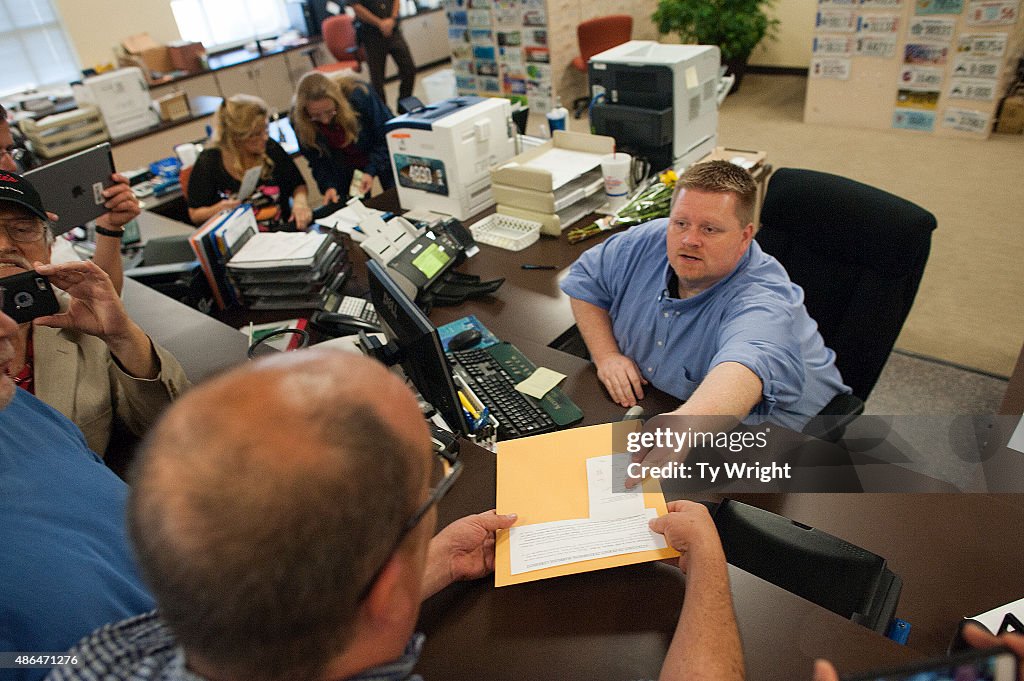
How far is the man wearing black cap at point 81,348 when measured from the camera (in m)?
1.46

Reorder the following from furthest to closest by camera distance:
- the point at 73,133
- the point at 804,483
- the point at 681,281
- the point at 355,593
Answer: the point at 73,133, the point at 681,281, the point at 804,483, the point at 355,593

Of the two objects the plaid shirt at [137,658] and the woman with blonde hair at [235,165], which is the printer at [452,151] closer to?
the woman with blonde hair at [235,165]

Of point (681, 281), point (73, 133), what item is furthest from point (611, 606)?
point (73, 133)

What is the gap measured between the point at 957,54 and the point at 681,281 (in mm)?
4300

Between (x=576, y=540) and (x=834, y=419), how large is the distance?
0.96 m

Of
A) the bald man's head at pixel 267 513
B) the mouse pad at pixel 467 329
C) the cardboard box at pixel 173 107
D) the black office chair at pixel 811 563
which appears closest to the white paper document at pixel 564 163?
the mouse pad at pixel 467 329

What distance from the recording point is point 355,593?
58cm

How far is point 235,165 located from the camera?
11.0ft

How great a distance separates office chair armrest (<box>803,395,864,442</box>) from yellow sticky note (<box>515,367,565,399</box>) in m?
0.69

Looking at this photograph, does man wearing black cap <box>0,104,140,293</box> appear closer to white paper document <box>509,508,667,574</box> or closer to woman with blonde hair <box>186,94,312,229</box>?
woman with blonde hair <box>186,94,312,229</box>

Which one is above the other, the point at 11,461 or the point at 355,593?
the point at 355,593

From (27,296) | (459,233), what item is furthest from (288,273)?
(27,296)

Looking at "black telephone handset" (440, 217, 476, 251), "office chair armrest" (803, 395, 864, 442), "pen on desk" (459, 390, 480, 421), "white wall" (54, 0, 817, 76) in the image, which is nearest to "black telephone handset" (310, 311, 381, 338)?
"pen on desk" (459, 390, 480, 421)

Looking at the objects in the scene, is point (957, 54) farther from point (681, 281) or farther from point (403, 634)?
point (403, 634)
